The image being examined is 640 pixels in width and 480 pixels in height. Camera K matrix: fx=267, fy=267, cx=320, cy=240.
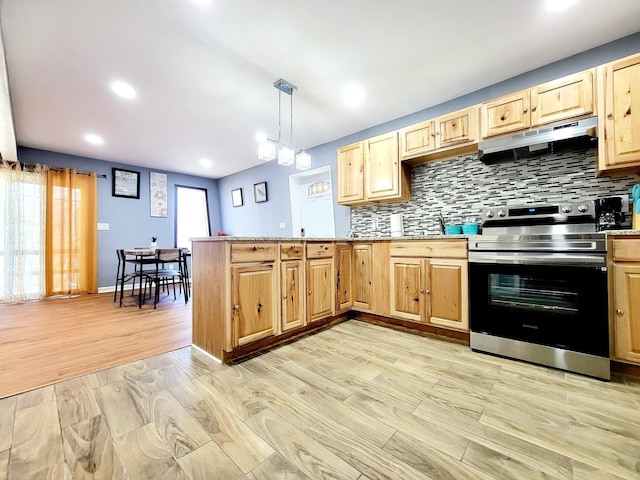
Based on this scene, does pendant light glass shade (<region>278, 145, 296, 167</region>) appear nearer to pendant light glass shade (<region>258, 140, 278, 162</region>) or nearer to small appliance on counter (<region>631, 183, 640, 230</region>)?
pendant light glass shade (<region>258, 140, 278, 162</region>)

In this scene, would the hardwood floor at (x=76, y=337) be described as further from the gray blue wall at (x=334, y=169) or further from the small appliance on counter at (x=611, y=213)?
the small appliance on counter at (x=611, y=213)

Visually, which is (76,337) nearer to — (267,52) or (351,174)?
(267,52)

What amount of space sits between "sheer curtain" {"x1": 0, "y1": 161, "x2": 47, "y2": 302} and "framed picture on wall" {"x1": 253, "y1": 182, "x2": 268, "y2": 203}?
3334mm

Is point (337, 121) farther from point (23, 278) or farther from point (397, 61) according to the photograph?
point (23, 278)

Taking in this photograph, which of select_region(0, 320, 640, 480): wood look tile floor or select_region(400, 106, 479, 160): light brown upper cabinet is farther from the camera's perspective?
select_region(400, 106, 479, 160): light brown upper cabinet

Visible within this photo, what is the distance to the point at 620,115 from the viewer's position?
1893mm

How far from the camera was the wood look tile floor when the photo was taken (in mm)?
1032

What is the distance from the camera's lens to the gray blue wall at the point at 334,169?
2.22 m

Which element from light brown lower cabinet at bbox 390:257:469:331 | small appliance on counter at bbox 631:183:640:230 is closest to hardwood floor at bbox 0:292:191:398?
light brown lower cabinet at bbox 390:257:469:331

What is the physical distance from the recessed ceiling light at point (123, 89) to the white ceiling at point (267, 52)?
79 mm

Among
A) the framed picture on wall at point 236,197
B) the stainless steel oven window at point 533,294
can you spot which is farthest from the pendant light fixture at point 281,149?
the framed picture on wall at point 236,197

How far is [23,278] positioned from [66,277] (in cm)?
49

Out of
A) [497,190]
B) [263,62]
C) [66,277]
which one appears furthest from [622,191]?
[66,277]

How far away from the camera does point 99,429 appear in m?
1.26
